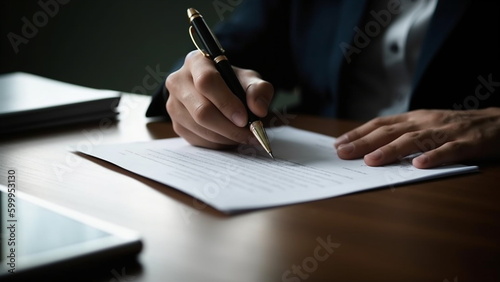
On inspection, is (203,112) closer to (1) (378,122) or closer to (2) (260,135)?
(2) (260,135)

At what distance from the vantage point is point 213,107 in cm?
86

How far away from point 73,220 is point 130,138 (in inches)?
17.2

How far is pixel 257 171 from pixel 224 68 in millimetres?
190

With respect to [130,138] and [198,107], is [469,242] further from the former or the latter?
[130,138]

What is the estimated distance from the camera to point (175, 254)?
52 centimetres

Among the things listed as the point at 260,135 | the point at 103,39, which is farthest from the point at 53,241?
the point at 103,39

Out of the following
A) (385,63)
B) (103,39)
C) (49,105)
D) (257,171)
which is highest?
(103,39)

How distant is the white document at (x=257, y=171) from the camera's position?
662mm

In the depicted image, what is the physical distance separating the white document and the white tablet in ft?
0.46

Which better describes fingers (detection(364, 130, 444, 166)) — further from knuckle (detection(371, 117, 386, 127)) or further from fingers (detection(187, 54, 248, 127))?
fingers (detection(187, 54, 248, 127))

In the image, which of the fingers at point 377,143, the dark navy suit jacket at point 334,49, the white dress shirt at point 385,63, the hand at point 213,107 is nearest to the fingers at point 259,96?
the hand at point 213,107

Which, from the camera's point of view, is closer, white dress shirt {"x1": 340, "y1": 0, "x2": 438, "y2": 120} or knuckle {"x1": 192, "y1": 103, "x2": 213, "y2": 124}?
knuckle {"x1": 192, "y1": 103, "x2": 213, "y2": 124}

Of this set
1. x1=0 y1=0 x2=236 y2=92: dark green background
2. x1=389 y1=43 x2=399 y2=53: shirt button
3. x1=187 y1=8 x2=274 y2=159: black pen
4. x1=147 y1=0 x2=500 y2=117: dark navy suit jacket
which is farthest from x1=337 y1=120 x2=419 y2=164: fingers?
x1=0 y1=0 x2=236 y2=92: dark green background

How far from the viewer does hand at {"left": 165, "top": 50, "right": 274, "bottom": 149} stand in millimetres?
836
